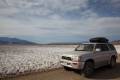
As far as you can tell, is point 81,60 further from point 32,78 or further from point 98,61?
point 32,78

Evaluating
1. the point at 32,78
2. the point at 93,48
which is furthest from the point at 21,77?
the point at 93,48

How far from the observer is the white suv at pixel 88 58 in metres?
9.74

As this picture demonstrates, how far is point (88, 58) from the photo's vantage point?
10.1 m

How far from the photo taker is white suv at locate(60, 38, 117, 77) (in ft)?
32.0

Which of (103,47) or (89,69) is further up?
(103,47)

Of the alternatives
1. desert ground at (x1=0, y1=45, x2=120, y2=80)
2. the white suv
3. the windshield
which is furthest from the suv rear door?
desert ground at (x1=0, y1=45, x2=120, y2=80)

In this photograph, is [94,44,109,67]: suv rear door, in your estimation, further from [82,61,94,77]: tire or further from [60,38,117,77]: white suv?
[82,61,94,77]: tire

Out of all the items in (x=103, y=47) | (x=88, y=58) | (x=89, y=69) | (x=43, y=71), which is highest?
(x=103, y=47)

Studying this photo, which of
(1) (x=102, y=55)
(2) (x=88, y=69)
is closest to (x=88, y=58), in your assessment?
(2) (x=88, y=69)

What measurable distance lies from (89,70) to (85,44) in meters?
2.20

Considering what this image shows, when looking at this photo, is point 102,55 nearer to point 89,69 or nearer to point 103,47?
point 103,47

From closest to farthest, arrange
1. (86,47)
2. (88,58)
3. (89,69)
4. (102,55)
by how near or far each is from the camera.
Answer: (88,58)
(89,69)
(102,55)
(86,47)

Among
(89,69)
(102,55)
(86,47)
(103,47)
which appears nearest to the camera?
(89,69)

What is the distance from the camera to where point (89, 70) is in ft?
33.5
